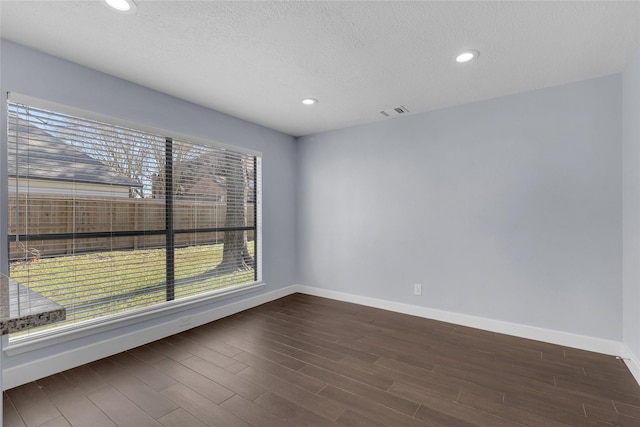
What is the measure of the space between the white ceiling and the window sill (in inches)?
82.8

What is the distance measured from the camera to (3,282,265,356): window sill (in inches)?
84.0

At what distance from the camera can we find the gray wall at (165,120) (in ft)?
7.13

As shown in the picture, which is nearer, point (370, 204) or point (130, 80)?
point (130, 80)

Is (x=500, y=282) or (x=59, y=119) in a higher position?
(x=59, y=119)

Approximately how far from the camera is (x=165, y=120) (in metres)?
2.98

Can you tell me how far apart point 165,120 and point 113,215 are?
105 cm

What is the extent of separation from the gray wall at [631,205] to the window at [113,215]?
3.73 meters

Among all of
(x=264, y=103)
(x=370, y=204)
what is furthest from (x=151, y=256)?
(x=370, y=204)

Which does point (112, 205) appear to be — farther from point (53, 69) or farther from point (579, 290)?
point (579, 290)

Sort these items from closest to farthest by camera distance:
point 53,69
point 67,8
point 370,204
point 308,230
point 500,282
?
point 67,8
point 53,69
point 500,282
point 370,204
point 308,230

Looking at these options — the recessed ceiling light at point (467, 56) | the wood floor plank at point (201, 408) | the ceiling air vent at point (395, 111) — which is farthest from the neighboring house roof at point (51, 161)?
the recessed ceiling light at point (467, 56)

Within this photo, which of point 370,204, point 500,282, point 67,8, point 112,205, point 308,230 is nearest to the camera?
point 67,8

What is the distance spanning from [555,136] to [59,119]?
428 cm

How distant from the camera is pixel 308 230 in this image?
14.9 feet
